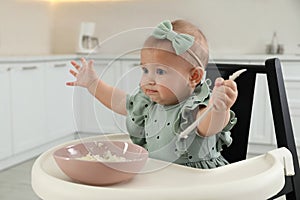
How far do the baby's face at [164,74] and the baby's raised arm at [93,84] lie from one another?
0.44ft

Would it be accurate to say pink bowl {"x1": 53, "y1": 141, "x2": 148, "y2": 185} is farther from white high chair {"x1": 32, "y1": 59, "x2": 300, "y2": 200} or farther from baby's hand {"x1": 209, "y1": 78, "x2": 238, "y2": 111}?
baby's hand {"x1": 209, "y1": 78, "x2": 238, "y2": 111}

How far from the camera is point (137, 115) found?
1.00m

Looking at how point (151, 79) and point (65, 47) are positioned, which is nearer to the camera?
point (151, 79)

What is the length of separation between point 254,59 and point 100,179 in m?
2.63

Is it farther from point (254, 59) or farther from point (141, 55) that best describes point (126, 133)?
point (254, 59)

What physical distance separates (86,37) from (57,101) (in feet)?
2.60

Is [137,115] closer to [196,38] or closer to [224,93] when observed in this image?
[196,38]

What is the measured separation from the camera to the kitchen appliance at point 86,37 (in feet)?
12.4

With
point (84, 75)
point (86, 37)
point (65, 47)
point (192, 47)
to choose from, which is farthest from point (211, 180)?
point (65, 47)

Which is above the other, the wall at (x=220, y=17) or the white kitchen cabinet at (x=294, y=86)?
the wall at (x=220, y=17)

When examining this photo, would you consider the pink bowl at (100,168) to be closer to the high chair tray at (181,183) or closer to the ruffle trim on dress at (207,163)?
the high chair tray at (181,183)

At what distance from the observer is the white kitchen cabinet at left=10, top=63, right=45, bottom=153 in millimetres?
2863

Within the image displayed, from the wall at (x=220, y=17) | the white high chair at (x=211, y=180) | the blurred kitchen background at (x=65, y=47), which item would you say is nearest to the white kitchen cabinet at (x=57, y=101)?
the blurred kitchen background at (x=65, y=47)

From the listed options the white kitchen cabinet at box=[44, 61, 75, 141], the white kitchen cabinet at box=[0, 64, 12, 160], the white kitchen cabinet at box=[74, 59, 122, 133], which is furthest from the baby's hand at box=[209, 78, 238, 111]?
the white kitchen cabinet at box=[44, 61, 75, 141]
